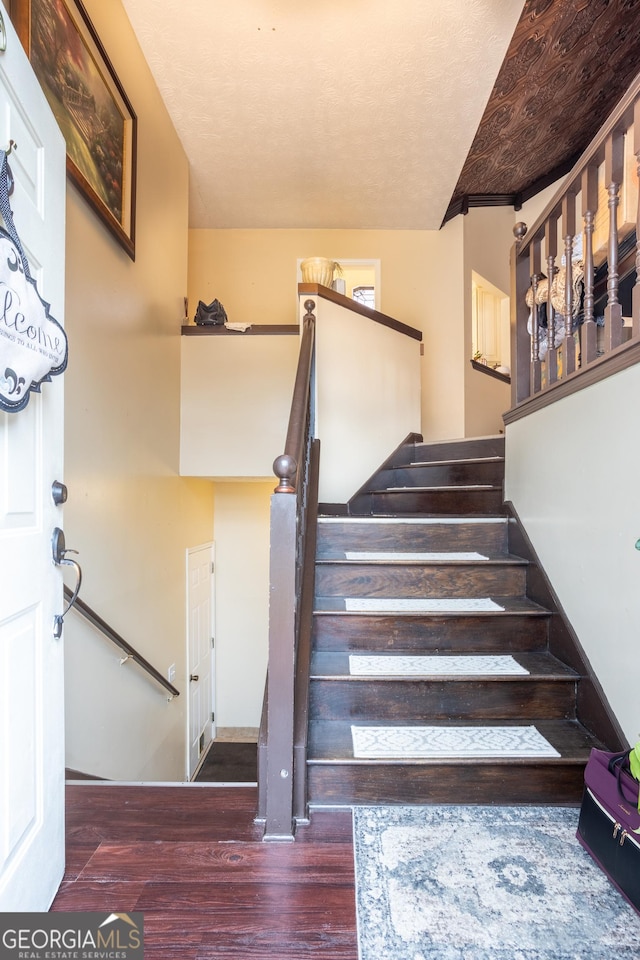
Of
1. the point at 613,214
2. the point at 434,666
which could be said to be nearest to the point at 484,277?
the point at 613,214

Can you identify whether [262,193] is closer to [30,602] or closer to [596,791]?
[30,602]

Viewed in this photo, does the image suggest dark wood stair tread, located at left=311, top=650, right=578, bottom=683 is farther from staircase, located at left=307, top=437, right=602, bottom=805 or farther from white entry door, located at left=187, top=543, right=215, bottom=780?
white entry door, located at left=187, top=543, right=215, bottom=780

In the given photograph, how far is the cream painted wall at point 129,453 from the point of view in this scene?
2.00 meters

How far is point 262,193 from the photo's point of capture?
4.08m

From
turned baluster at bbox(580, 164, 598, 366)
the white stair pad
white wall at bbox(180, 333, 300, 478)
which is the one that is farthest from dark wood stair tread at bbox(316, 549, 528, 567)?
white wall at bbox(180, 333, 300, 478)

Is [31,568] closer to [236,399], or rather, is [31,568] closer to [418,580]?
[418,580]

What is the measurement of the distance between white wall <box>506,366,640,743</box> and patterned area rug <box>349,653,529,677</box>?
29 centimetres

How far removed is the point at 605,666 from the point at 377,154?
363 cm

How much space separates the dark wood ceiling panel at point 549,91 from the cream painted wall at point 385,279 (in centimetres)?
62

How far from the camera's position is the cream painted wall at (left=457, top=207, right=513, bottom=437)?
4.78 m

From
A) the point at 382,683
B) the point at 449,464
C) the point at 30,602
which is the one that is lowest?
the point at 382,683

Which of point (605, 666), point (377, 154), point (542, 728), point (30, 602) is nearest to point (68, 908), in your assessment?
point (30, 602)

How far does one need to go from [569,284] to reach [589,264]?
0.18 meters

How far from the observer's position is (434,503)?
2.85m
